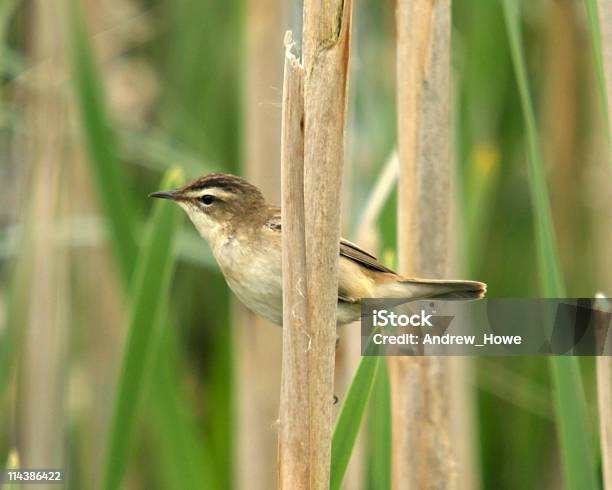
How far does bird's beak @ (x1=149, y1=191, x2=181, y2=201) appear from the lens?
181 cm

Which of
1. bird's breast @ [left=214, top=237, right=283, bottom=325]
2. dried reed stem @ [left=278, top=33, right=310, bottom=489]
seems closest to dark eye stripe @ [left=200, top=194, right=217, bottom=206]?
bird's breast @ [left=214, top=237, right=283, bottom=325]

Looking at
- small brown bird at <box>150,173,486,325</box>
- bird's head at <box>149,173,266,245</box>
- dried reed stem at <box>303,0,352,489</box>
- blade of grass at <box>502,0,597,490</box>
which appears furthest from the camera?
bird's head at <box>149,173,266,245</box>

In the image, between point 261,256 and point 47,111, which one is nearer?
point 261,256

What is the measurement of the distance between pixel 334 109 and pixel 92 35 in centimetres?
190

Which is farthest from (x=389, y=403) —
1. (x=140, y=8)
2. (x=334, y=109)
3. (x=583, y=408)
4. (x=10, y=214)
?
(x=140, y=8)

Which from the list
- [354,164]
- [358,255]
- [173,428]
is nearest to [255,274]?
[358,255]

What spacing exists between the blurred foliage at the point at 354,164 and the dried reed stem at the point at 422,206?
0.74m

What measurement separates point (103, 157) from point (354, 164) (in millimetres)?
1096

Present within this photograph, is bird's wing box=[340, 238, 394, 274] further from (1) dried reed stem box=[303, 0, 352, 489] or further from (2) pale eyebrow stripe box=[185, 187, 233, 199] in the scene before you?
(1) dried reed stem box=[303, 0, 352, 489]

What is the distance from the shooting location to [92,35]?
9.50 feet

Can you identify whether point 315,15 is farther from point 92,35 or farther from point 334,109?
point 92,35

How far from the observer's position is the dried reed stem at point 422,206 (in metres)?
1.65

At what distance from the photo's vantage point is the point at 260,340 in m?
2.33

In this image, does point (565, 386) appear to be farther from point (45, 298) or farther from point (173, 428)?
point (45, 298)
